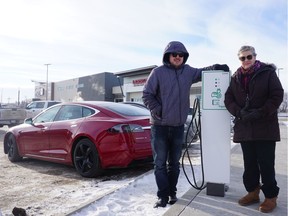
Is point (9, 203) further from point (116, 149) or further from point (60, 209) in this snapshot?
point (116, 149)

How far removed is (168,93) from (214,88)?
0.68 metres

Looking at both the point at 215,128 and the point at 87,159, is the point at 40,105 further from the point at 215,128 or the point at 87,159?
the point at 215,128

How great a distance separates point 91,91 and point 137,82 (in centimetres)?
937

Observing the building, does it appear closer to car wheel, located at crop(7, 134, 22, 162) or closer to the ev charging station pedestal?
car wheel, located at crop(7, 134, 22, 162)

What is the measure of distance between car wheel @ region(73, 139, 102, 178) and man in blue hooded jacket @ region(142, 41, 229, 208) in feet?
6.89

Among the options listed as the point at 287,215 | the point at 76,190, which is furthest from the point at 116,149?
the point at 287,215

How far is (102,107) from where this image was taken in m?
6.82

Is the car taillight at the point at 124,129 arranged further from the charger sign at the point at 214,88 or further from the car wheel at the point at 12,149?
the car wheel at the point at 12,149

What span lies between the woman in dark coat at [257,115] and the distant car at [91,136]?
230 cm

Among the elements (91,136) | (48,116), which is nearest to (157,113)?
(91,136)

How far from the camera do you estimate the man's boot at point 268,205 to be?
410 cm

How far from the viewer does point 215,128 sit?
4.67 meters

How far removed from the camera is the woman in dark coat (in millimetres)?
4000

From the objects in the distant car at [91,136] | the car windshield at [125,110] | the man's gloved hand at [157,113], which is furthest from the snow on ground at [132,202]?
the car windshield at [125,110]
